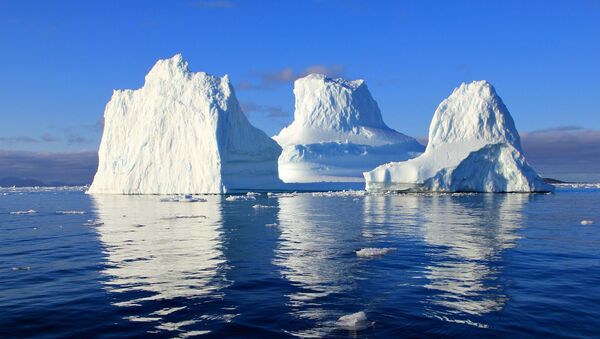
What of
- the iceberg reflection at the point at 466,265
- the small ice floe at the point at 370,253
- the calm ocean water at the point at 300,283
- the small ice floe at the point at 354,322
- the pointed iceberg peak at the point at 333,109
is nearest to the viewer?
the small ice floe at the point at 354,322

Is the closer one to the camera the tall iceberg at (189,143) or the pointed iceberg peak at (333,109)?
the tall iceberg at (189,143)

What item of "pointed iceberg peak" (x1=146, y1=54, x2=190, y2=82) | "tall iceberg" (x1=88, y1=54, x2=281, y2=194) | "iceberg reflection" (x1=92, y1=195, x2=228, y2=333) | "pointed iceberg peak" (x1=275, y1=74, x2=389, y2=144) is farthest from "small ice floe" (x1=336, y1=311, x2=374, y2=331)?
"pointed iceberg peak" (x1=275, y1=74, x2=389, y2=144)

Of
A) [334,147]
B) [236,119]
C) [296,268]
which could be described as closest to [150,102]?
[236,119]

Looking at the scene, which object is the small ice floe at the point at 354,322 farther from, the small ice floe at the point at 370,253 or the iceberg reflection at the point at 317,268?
the small ice floe at the point at 370,253

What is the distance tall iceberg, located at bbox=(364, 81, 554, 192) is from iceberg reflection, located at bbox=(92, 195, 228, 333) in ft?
106

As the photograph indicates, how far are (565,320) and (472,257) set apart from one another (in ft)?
17.5

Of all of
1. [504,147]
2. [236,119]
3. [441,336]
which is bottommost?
[441,336]

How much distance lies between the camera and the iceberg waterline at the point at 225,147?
49.1m

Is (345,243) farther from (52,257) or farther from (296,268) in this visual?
(52,257)

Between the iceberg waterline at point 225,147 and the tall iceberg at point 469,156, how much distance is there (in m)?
0.10

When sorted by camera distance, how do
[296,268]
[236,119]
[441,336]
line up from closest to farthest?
1. [441,336]
2. [296,268]
3. [236,119]

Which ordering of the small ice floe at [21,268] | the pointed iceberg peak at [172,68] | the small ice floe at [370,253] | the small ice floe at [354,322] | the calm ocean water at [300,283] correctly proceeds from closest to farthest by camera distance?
1. the small ice floe at [354,322]
2. the calm ocean water at [300,283]
3. the small ice floe at [21,268]
4. the small ice floe at [370,253]
5. the pointed iceberg peak at [172,68]

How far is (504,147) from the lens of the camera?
48.4 m

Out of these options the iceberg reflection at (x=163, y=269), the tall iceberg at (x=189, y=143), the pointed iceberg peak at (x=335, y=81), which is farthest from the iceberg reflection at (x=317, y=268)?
the pointed iceberg peak at (x=335, y=81)
